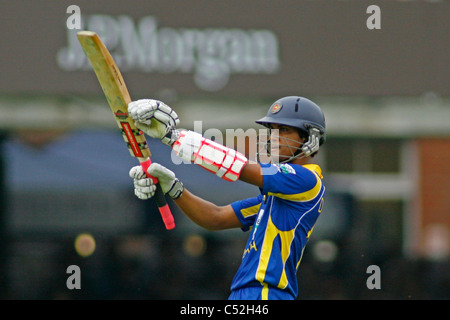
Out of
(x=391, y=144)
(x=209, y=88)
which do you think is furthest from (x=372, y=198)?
(x=209, y=88)

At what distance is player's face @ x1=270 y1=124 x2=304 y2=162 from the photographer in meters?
4.15

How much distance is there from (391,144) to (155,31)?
5184 mm

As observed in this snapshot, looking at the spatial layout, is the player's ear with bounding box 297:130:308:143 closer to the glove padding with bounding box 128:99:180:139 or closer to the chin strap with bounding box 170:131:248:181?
the chin strap with bounding box 170:131:248:181

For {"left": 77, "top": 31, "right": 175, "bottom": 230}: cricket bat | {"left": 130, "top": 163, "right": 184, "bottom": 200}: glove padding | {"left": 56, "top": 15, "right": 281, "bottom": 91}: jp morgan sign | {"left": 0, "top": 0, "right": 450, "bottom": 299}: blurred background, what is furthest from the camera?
{"left": 56, "top": 15, "right": 281, "bottom": 91}: jp morgan sign

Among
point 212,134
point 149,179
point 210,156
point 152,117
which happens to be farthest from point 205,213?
point 212,134

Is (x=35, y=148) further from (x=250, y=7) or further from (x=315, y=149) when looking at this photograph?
(x=315, y=149)

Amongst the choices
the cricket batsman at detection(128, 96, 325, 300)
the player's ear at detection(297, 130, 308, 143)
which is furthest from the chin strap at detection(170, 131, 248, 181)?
the player's ear at detection(297, 130, 308, 143)

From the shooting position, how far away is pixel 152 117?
3672 mm

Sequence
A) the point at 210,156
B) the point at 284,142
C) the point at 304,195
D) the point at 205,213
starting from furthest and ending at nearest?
1. the point at 205,213
2. the point at 284,142
3. the point at 304,195
4. the point at 210,156

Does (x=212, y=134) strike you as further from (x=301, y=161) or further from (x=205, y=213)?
(x=301, y=161)

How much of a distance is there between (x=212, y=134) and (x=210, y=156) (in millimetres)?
4148

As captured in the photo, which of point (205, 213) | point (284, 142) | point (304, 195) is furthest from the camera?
point (205, 213)

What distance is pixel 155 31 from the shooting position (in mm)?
9477

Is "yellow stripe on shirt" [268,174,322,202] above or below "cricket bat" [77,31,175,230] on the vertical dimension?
below
